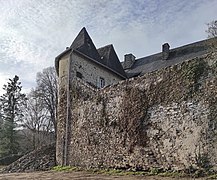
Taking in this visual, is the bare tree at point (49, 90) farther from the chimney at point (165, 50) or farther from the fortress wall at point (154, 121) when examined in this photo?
the fortress wall at point (154, 121)

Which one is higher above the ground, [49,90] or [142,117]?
[49,90]

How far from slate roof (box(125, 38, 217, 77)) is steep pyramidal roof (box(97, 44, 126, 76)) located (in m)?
2.18

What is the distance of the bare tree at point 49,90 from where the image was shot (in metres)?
28.8

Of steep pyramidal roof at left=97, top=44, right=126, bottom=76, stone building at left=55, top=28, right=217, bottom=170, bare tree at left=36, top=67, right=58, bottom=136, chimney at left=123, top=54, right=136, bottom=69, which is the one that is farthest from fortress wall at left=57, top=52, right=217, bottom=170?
bare tree at left=36, top=67, right=58, bottom=136

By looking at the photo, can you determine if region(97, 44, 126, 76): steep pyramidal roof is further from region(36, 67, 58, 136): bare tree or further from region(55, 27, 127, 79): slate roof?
region(36, 67, 58, 136): bare tree

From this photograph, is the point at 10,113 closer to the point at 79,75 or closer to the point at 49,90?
the point at 49,90

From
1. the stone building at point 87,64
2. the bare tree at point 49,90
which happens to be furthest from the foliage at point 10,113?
the stone building at point 87,64

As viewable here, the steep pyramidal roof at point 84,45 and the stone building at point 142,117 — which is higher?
the steep pyramidal roof at point 84,45

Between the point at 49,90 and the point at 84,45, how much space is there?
12.9 metres

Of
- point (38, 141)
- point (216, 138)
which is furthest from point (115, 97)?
point (38, 141)

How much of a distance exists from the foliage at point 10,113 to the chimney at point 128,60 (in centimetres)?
1250

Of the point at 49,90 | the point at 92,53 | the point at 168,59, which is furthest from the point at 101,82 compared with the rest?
the point at 49,90

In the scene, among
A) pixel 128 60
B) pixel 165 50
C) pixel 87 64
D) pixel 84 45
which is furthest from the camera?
pixel 128 60

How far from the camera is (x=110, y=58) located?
66.4 ft
